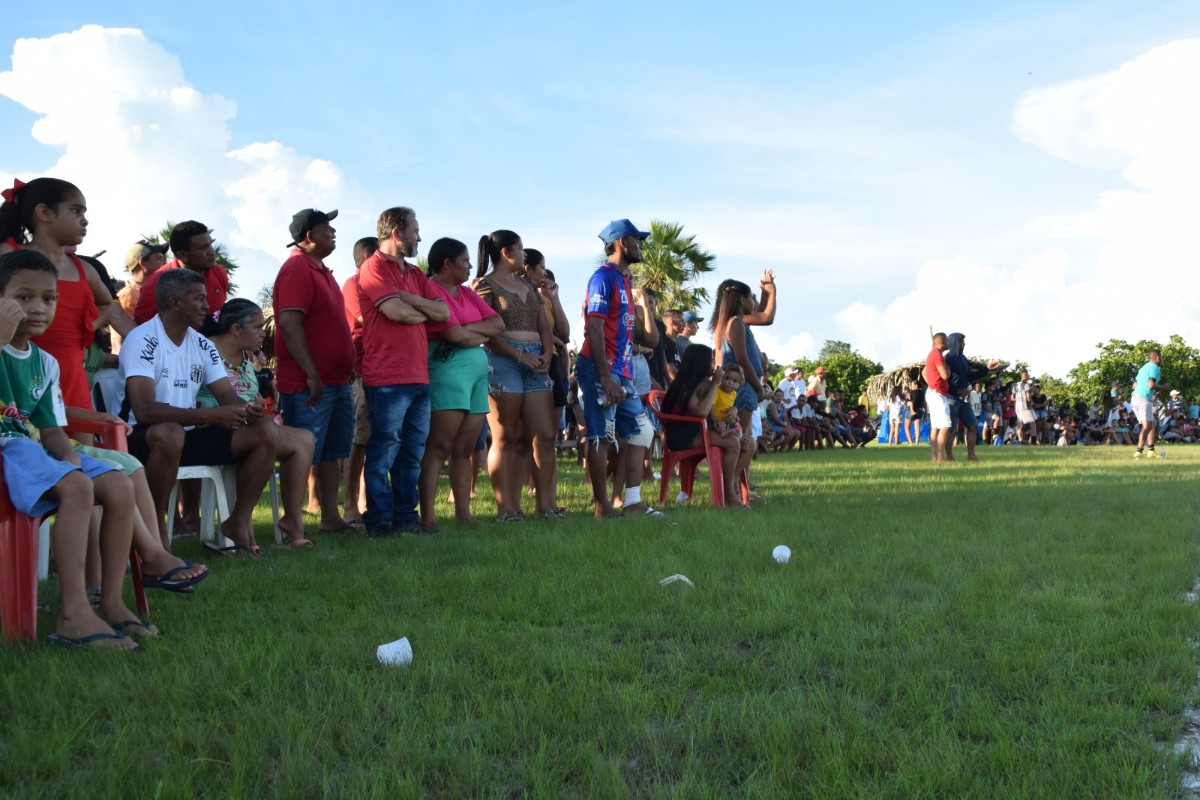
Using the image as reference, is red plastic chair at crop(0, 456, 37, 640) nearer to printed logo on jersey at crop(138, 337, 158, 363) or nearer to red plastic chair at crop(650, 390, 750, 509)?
printed logo on jersey at crop(138, 337, 158, 363)

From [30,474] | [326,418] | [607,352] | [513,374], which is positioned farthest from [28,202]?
[607,352]

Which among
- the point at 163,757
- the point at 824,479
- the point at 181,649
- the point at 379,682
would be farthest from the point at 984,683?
the point at 824,479

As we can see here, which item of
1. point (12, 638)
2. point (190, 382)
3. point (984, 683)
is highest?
point (190, 382)

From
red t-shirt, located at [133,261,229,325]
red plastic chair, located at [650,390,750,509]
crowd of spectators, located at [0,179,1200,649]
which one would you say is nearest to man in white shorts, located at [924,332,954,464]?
crowd of spectators, located at [0,179,1200,649]

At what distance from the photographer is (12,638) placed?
11.8ft

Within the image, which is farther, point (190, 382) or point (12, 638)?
point (190, 382)

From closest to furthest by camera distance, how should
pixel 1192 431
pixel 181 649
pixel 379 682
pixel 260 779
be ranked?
pixel 260 779
pixel 379 682
pixel 181 649
pixel 1192 431

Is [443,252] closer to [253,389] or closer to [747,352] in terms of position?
[253,389]

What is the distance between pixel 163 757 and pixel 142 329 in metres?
3.56

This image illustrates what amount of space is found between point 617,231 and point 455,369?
170cm

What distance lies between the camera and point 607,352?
797 centimetres

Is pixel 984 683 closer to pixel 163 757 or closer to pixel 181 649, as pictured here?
pixel 163 757

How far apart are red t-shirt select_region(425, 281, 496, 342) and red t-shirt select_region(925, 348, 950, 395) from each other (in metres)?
9.45

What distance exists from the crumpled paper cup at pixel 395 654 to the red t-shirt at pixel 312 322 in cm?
360
